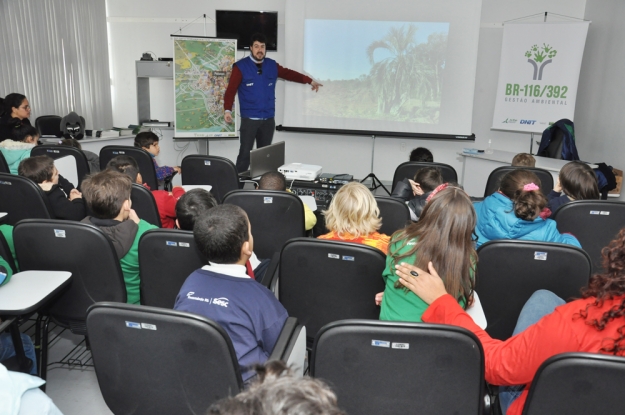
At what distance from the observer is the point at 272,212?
2949mm

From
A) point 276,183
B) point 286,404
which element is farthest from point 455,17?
point 286,404

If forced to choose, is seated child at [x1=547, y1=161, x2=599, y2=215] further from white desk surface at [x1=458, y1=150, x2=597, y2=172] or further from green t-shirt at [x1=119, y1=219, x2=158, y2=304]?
green t-shirt at [x1=119, y1=219, x2=158, y2=304]

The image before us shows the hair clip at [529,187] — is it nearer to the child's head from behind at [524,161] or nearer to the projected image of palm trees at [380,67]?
the child's head from behind at [524,161]

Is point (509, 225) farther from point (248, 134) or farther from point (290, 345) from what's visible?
point (248, 134)

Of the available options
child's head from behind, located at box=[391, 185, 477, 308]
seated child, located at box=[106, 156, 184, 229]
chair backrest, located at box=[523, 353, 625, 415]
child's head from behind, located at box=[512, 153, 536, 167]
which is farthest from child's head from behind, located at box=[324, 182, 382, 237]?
child's head from behind, located at box=[512, 153, 536, 167]

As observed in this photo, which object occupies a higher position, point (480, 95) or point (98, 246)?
point (480, 95)

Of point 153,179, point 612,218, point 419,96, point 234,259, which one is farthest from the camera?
point 419,96

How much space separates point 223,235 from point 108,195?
1010 mm

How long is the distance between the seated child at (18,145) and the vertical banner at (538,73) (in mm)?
5511

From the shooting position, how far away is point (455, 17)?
6621 mm

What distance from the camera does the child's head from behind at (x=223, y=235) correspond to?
1.71 m

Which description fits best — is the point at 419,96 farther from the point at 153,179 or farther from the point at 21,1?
the point at 21,1

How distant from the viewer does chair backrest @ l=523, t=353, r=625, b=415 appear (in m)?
1.22

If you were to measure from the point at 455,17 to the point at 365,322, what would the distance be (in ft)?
20.4
